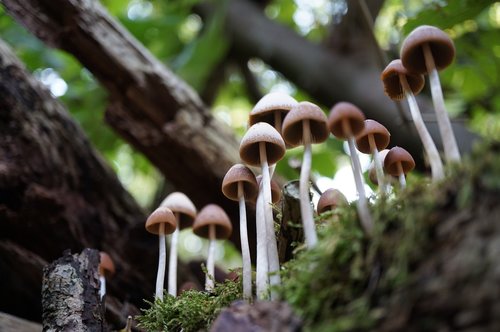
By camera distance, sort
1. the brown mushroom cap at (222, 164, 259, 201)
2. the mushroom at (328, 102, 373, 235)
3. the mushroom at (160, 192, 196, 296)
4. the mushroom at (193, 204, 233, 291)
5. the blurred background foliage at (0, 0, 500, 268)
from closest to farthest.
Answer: the mushroom at (328, 102, 373, 235) → the brown mushroom cap at (222, 164, 259, 201) → the mushroom at (160, 192, 196, 296) → the mushroom at (193, 204, 233, 291) → the blurred background foliage at (0, 0, 500, 268)

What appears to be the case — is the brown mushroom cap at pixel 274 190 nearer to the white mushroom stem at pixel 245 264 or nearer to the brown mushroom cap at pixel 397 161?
the white mushroom stem at pixel 245 264

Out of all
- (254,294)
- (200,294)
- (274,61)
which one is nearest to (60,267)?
(200,294)

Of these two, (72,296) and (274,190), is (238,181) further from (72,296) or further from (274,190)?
(72,296)

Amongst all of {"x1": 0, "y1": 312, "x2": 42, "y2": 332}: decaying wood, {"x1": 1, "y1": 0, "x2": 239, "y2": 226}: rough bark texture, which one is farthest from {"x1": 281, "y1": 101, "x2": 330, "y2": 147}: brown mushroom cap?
{"x1": 1, "y1": 0, "x2": 239, "y2": 226}: rough bark texture

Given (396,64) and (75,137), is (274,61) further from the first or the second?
(396,64)

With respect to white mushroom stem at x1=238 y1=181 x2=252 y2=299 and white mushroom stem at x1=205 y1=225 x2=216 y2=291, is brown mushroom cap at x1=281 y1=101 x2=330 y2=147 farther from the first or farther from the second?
white mushroom stem at x1=205 y1=225 x2=216 y2=291

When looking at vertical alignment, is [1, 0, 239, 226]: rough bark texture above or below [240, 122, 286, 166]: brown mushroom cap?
above

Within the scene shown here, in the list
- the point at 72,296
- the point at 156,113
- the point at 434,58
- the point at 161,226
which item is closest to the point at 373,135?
the point at 434,58
